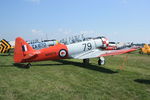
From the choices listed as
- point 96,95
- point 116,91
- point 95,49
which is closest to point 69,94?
point 96,95

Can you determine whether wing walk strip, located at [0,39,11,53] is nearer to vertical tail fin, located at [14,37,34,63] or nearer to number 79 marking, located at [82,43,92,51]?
vertical tail fin, located at [14,37,34,63]

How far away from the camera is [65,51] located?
12.6m

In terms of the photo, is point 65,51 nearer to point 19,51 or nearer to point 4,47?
point 19,51

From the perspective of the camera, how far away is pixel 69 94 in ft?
18.4

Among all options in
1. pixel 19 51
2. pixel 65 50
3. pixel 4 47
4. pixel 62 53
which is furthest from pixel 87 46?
pixel 4 47

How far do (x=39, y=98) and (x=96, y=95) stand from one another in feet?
6.30

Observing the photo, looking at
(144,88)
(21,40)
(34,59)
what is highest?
(21,40)

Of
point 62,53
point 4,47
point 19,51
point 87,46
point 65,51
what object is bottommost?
point 62,53

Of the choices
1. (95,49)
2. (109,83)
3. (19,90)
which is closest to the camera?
(19,90)

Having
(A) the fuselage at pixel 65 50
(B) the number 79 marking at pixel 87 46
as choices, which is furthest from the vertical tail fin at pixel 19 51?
(B) the number 79 marking at pixel 87 46

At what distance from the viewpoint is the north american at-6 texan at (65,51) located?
10688 millimetres

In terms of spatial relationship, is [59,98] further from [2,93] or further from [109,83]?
[109,83]

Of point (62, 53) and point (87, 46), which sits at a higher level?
point (87, 46)

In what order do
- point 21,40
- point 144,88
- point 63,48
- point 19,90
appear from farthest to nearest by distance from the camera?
point 63,48 < point 21,40 < point 144,88 < point 19,90
